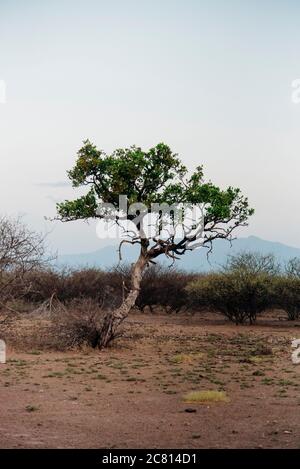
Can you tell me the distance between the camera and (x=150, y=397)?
10867 millimetres

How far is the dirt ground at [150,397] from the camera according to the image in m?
8.00

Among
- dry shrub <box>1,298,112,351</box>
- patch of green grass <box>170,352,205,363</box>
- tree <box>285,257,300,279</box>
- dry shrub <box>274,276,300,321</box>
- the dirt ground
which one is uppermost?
tree <box>285,257,300,279</box>

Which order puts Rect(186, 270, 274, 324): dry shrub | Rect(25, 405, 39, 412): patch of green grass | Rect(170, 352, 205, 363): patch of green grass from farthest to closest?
Rect(186, 270, 274, 324): dry shrub < Rect(170, 352, 205, 363): patch of green grass < Rect(25, 405, 39, 412): patch of green grass

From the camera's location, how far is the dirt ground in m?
8.00

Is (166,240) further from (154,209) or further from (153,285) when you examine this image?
(153,285)

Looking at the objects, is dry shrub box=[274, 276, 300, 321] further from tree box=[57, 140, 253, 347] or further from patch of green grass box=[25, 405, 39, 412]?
patch of green grass box=[25, 405, 39, 412]

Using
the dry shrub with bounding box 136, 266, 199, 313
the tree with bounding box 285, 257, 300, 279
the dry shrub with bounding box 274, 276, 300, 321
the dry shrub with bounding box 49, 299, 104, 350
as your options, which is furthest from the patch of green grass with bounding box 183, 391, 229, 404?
the dry shrub with bounding box 136, 266, 199, 313

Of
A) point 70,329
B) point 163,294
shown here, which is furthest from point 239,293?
point 70,329

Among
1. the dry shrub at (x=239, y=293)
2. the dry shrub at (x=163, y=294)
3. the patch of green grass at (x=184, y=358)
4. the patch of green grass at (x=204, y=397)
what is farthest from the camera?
the dry shrub at (x=163, y=294)

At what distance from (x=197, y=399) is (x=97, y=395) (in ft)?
5.82

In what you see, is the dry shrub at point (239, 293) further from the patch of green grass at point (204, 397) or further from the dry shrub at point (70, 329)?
the patch of green grass at point (204, 397)

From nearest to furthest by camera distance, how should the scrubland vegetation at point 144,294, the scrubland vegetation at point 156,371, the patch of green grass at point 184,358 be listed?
the scrubland vegetation at point 156,371, the patch of green grass at point 184,358, the scrubland vegetation at point 144,294

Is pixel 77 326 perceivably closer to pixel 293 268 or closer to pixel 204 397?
pixel 204 397

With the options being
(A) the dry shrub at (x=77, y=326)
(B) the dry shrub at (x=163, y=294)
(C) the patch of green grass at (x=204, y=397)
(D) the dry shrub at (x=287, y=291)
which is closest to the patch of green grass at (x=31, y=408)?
(C) the patch of green grass at (x=204, y=397)
